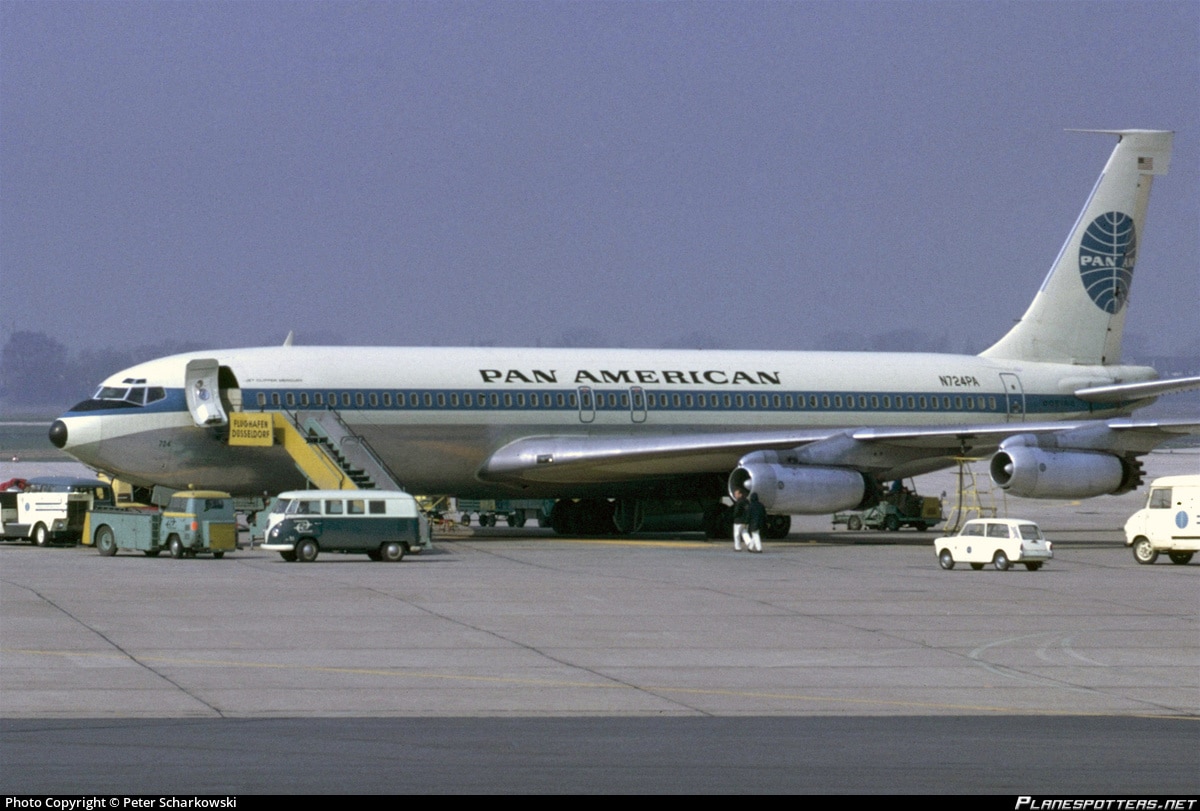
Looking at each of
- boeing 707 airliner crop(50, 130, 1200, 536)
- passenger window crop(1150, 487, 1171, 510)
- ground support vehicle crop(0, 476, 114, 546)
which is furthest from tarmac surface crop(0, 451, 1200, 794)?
ground support vehicle crop(0, 476, 114, 546)

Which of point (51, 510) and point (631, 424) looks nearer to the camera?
point (51, 510)

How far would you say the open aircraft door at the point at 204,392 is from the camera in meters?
45.8

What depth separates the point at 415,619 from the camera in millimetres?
27906

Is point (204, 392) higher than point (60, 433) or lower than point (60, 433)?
higher

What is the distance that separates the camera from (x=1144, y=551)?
138ft

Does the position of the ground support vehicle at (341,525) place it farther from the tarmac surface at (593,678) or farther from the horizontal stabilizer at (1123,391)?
the horizontal stabilizer at (1123,391)

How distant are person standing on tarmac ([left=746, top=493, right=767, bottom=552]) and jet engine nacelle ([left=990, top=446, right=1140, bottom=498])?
637cm

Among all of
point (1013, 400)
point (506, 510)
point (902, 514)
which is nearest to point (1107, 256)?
point (1013, 400)

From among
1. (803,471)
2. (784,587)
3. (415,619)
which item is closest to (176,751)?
(415,619)

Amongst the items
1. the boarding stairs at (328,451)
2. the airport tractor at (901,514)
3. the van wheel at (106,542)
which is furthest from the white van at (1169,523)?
the van wheel at (106,542)

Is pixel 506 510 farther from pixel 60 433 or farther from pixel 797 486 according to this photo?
pixel 60 433

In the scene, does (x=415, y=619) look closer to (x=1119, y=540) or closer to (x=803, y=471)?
(x=803, y=471)

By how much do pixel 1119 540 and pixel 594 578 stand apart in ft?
77.4

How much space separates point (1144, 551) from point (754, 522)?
9.32 metres
